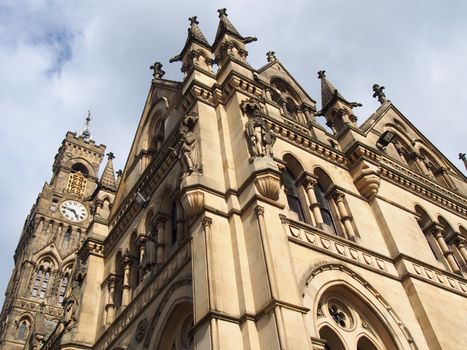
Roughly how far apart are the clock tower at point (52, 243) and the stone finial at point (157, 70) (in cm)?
2116

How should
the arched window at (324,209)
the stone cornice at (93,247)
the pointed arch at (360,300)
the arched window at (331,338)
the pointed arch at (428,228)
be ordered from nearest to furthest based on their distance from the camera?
1. the arched window at (331,338)
2. the pointed arch at (360,300)
3. the arched window at (324,209)
4. the pointed arch at (428,228)
5. the stone cornice at (93,247)

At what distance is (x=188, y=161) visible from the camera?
1448 centimetres

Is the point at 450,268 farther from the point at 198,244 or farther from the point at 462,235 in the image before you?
the point at 198,244

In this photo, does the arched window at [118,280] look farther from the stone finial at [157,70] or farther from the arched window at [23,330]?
the arched window at [23,330]

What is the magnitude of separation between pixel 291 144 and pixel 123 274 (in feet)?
25.1

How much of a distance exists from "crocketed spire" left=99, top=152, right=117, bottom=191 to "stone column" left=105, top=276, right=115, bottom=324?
6329mm

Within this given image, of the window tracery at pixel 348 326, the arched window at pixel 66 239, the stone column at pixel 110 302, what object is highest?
the arched window at pixel 66 239

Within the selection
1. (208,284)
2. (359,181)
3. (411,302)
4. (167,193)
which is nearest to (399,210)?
(359,181)

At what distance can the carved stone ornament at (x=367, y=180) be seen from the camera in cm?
1808

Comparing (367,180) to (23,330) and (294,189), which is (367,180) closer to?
(294,189)

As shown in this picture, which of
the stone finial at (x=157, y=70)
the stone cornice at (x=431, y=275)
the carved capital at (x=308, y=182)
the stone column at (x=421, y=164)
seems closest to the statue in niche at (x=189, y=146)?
the carved capital at (x=308, y=182)

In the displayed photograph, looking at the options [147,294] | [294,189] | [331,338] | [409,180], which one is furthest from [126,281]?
[409,180]

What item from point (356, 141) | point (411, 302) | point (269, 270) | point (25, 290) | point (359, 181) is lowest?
point (269, 270)

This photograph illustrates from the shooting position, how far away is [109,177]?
26.0 meters
